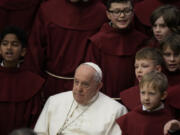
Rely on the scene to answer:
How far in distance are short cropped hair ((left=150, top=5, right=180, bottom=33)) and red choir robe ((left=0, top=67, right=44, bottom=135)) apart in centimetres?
172

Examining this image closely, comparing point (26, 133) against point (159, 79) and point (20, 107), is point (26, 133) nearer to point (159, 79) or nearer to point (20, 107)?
point (159, 79)

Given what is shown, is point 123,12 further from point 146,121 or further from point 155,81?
point 146,121

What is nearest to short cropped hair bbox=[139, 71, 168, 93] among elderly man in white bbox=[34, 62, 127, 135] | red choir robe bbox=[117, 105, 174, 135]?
red choir robe bbox=[117, 105, 174, 135]

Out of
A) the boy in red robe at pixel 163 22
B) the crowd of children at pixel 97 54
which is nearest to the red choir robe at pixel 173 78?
the crowd of children at pixel 97 54

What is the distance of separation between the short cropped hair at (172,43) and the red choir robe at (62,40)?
1.29 metres

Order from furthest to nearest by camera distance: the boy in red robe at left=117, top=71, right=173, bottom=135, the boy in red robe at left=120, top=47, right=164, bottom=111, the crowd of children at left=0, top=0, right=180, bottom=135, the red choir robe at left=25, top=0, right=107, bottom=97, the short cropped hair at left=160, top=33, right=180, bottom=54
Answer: the red choir robe at left=25, top=0, right=107, bottom=97, the short cropped hair at left=160, top=33, right=180, bottom=54, the boy in red robe at left=120, top=47, right=164, bottom=111, the crowd of children at left=0, top=0, right=180, bottom=135, the boy in red robe at left=117, top=71, right=173, bottom=135

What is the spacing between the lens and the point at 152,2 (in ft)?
27.7

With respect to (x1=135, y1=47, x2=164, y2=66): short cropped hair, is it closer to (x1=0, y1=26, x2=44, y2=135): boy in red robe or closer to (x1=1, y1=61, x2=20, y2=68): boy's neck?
(x1=0, y1=26, x2=44, y2=135): boy in red robe

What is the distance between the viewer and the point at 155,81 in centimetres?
623

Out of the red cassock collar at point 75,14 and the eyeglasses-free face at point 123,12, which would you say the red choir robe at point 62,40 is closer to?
the red cassock collar at point 75,14

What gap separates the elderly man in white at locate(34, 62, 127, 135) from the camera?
6.77 metres

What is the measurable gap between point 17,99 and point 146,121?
1843 millimetres

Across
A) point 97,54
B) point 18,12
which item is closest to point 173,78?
point 97,54

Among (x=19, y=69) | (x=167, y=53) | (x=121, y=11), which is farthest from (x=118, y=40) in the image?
(x=19, y=69)
